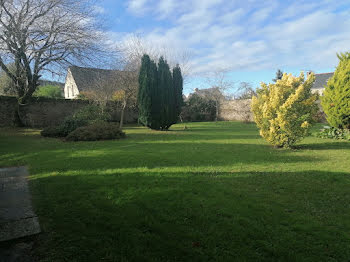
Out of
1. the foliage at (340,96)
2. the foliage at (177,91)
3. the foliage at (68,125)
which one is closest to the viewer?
the foliage at (340,96)

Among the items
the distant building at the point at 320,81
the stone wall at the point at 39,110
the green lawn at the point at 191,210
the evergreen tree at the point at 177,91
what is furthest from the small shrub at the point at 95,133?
the distant building at the point at 320,81

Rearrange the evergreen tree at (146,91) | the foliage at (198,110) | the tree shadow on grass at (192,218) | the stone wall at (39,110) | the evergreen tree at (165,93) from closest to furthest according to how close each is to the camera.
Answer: the tree shadow on grass at (192,218) < the evergreen tree at (146,91) < the evergreen tree at (165,93) < the stone wall at (39,110) < the foliage at (198,110)

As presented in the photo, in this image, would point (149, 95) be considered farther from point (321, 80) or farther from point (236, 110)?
point (321, 80)

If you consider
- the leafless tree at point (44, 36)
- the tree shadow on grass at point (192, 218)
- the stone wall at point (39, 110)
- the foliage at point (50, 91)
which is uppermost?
the leafless tree at point (44, 36)

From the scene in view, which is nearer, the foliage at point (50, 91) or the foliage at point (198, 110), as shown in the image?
the foliage at point (198, 110)

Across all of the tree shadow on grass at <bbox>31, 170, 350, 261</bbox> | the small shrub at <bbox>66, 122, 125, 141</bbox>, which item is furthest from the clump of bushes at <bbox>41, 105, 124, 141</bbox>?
the tree shadow on grass at <bbox>31, 170, 350, 261</bbox>

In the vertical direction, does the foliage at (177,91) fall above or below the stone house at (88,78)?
below

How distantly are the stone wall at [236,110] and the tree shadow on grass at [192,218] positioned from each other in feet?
76.0

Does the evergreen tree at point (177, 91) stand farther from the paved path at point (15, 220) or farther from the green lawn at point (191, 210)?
the paved path at point (15, 220)

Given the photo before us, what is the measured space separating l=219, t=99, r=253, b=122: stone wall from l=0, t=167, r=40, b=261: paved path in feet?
80.9

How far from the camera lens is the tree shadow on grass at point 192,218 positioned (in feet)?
8.02

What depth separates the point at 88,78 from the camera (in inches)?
908

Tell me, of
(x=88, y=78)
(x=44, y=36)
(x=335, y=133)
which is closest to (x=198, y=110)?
(x=88, y=78)

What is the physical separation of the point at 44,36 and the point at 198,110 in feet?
61.4
